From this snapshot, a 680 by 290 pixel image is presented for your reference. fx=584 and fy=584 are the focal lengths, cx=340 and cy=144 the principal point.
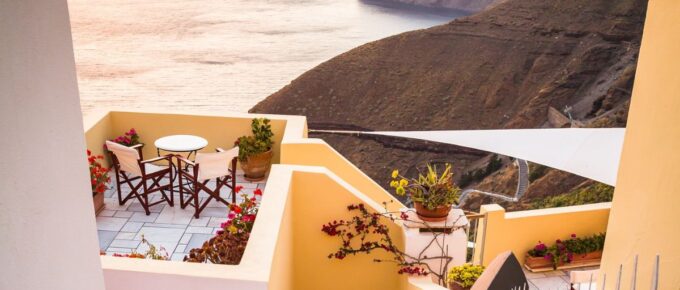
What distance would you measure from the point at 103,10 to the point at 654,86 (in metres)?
41.3

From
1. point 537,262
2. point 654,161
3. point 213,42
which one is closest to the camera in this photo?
point 654,161

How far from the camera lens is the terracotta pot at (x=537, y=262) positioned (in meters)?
7.51

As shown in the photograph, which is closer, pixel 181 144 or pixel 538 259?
pixel 181 144

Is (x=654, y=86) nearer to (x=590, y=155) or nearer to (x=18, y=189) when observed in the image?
(x=18, y=189)

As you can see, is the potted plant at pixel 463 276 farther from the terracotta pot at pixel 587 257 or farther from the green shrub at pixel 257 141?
the terracotta pot at pixel 587 257

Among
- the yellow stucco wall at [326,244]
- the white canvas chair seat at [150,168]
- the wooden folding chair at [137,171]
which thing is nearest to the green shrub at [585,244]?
the yellow stucco wall at [326,244]

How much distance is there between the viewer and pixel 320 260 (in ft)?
17.5

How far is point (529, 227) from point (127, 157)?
5077 mm

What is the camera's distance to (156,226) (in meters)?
5.28

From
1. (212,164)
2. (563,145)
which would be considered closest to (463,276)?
(212,164)

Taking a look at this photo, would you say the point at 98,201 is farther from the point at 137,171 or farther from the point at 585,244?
the point at 585,244

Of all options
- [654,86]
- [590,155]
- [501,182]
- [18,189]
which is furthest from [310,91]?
[18,189]

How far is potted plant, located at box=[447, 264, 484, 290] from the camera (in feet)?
16.5

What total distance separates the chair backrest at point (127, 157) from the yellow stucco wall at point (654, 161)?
405cm
